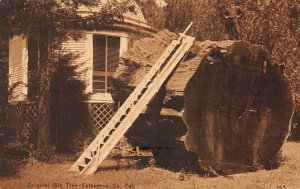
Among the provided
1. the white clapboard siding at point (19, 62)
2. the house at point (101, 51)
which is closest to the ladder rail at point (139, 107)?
the house at point (101, 51)

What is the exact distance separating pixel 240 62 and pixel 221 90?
1.81 ft

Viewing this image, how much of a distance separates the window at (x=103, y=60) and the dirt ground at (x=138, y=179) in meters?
5.69

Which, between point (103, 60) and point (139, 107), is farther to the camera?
point (103, 60)

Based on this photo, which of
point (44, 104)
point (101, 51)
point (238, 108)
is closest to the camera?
point (238, 108)

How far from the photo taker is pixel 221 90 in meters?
7.67

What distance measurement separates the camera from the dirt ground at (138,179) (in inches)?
252

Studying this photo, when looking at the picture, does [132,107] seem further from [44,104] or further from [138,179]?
[44,104]

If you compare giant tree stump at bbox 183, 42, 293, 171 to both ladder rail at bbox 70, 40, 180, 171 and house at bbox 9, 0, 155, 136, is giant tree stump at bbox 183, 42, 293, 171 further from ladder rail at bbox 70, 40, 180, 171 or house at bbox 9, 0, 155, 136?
house at bbox 9, 0, 155, 136

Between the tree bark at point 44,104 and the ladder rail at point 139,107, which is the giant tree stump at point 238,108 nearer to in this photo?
the ladder rail at point 139,107

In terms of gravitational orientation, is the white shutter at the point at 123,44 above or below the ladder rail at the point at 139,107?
above

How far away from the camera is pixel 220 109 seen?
25.2 ft

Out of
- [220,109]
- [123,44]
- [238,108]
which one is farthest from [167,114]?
[123,44]

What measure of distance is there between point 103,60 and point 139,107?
7136 mm

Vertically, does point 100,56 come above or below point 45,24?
below
